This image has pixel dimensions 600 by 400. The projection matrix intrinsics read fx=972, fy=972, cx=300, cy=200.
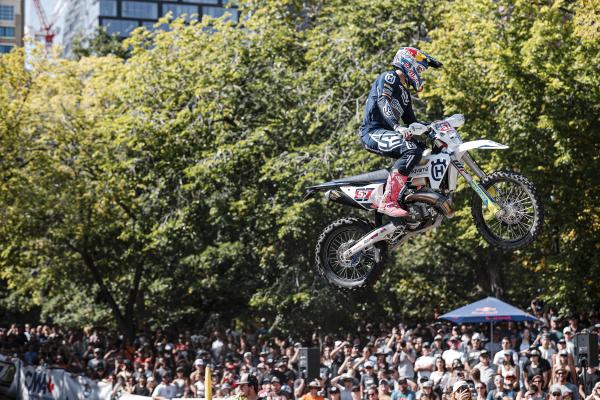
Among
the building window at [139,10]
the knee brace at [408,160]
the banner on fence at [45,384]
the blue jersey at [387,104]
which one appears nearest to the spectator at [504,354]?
the knee brace at [408,160]

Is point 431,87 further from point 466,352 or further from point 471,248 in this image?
point 466,352

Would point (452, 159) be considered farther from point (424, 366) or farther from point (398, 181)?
point (424, 366)

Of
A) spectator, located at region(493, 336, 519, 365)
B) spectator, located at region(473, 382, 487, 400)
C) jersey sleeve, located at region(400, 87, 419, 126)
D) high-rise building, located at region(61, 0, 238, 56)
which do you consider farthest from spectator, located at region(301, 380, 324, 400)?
high-rise building, located at region(61, 0, 238, 56)

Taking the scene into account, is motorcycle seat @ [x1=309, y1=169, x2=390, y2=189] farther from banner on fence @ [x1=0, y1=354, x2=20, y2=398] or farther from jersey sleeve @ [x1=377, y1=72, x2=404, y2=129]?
banner on fence @ [x1=0, y1=354, x2=20, y2=398]

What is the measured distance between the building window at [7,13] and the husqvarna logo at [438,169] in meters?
157

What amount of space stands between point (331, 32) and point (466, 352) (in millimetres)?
12664

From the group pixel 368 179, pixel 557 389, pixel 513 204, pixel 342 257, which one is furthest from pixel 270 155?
pixel 513 204

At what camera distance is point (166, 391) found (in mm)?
19500

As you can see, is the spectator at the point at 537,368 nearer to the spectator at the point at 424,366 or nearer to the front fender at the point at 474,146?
the spectator at the point at 424,366

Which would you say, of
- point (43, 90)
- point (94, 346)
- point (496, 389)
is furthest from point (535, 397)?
point (43, 90)

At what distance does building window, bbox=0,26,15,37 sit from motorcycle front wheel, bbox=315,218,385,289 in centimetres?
15411

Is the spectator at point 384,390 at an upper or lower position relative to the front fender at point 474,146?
lower

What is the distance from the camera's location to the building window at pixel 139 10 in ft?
376

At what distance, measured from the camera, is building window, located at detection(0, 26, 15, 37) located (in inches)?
6166
